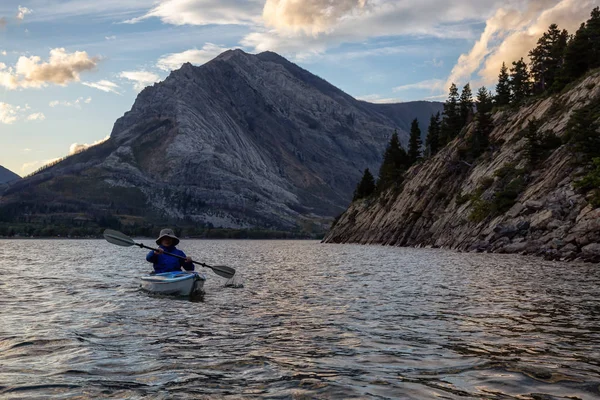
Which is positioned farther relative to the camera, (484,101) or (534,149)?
(484,101)

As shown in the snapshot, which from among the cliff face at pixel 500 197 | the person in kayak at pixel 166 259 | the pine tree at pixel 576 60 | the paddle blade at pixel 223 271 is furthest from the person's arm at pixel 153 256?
the pine tree at pixel 576 60

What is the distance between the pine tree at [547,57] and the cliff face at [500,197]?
40.4 ft

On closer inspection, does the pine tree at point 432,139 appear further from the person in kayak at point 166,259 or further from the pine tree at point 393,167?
the person in kayak at point 166,259

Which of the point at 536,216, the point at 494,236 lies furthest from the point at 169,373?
the point at 494,236

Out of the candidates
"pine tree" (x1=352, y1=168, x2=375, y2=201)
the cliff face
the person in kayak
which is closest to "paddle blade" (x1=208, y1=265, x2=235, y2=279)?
the person in kayak

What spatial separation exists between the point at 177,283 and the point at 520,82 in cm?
9615

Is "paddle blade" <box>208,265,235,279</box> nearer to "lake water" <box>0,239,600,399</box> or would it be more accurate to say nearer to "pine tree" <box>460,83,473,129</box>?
"lake water" <box>0,239,600,399</box>

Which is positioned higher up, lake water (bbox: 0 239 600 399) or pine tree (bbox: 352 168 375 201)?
pine tree (bbox: 352 168 375 201)

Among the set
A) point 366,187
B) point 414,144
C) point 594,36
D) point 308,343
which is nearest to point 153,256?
point 308,343

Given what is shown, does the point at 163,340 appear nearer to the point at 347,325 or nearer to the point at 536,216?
the point at 347,325

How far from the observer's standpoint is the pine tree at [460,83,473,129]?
120500 millimetres

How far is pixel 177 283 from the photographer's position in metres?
26.0

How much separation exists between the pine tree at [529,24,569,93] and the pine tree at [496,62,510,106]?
540 cm

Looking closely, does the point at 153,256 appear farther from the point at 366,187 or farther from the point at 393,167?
the point at 366,187
